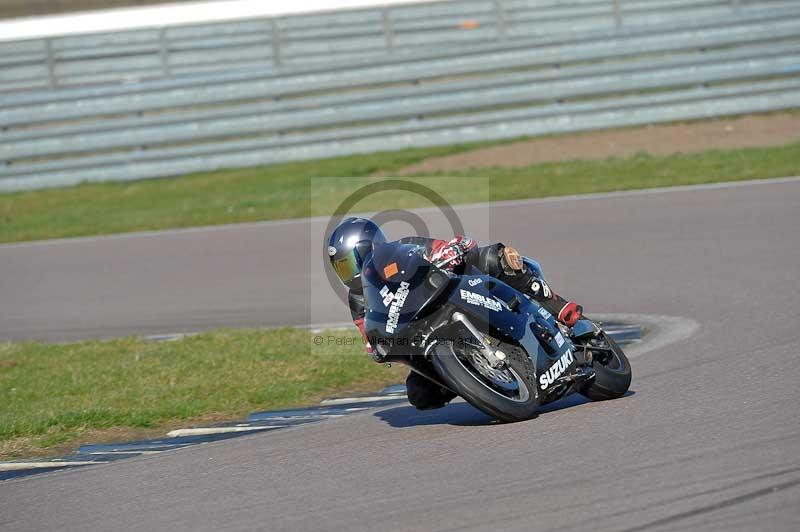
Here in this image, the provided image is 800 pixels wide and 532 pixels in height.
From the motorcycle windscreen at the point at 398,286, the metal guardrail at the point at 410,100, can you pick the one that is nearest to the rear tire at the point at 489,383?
the motorcycle windscreen at the point at 398,286

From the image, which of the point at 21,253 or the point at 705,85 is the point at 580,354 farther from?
the point at 705,85

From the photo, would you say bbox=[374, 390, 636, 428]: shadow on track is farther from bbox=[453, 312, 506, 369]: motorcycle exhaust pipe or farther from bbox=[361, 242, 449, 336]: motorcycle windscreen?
bbox=[361, 242, 449, 336]: motorcycle windscreen

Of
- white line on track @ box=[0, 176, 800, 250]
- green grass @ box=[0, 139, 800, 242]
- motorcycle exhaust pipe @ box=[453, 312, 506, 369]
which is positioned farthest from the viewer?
green grass @ box=[0, 139, 800, 242]

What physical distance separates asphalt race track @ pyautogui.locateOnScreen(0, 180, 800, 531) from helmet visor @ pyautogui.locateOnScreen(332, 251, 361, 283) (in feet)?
2.90

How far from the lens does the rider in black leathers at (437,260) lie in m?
6.02

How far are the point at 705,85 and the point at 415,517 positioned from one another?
14263mm

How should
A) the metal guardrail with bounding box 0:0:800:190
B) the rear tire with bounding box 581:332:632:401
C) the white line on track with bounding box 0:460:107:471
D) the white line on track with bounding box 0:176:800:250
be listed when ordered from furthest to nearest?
the metal guardrail with bounding box 0:0:800:190 < the white line on track with bounding box 0:176:800:250 < the white line on track with bounding box 0:460:107:471 < the rear tire with bounding box 581:332:632:401

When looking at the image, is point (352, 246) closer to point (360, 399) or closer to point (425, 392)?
point (425, 392)

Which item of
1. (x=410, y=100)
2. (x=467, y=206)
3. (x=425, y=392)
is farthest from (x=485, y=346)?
(x=410, y=100)

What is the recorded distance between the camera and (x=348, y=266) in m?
6.04

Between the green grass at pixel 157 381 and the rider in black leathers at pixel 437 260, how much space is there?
170cm

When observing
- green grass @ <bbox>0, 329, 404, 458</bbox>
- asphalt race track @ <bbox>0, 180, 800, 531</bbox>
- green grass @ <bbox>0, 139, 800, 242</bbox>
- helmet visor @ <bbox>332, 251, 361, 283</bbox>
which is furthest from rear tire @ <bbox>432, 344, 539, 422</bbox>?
green grass @ <bbox>0, 139, 800, 242</bbox>

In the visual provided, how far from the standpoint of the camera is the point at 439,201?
1502cm

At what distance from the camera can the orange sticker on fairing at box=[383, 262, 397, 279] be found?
5.65m
